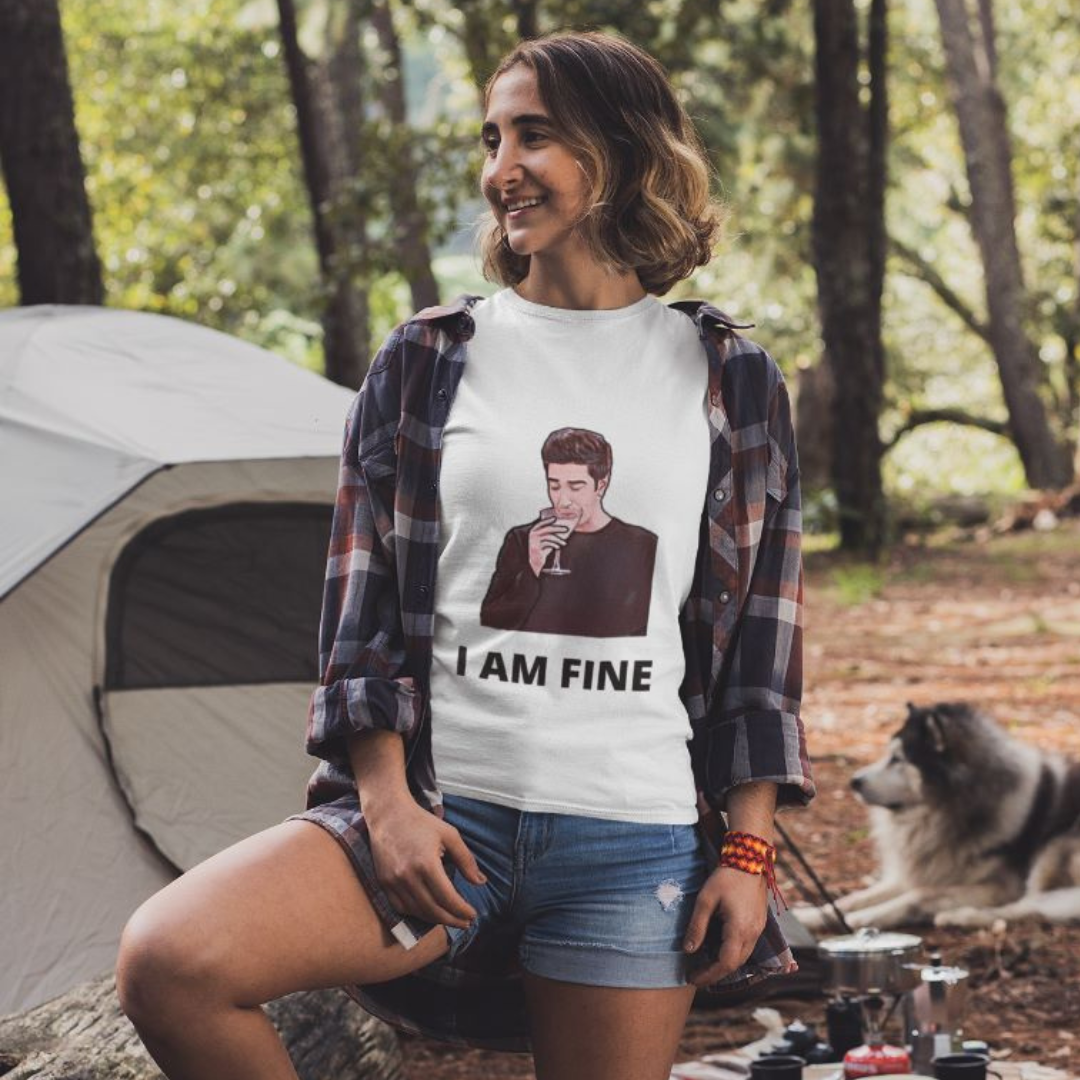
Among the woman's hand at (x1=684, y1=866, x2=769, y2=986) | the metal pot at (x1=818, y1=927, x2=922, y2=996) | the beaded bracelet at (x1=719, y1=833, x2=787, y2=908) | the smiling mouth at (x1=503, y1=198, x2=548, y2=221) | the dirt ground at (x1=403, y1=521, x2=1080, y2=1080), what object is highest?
the smiling mouth at (x1=503, y1=198, x2=548, y2=221)

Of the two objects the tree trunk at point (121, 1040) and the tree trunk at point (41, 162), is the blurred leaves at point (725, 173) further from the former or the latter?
the tree trunk at point (121, 1040)

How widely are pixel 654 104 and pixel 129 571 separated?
10.9ft

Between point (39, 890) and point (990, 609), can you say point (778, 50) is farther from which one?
point (39, 890)

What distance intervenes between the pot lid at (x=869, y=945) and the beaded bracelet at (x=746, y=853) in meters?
→ 1.96

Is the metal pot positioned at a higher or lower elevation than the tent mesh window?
lower

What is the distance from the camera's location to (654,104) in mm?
2055

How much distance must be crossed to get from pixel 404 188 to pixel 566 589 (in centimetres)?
1246

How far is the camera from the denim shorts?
189 centimetres

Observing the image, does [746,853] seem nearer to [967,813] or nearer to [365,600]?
[365,600]

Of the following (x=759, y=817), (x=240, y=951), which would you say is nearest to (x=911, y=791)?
(x=759, y=817)

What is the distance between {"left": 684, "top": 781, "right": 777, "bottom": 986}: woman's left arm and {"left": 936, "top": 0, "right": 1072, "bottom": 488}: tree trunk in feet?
57.5

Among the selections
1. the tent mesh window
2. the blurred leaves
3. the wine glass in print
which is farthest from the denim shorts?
the blurred leaves

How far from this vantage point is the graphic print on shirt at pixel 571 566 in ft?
6.28

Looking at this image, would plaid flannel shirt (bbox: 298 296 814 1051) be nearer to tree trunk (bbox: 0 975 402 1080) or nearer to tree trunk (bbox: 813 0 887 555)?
tree trunk (bbox: 0 975 402 1080)
